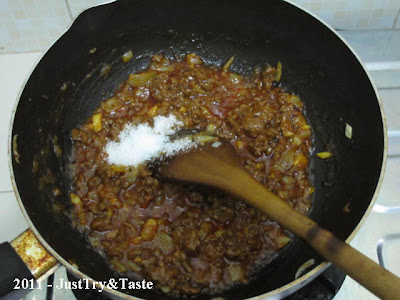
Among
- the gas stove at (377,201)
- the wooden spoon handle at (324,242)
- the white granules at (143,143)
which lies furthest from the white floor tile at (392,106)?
the white granules at (143,143)

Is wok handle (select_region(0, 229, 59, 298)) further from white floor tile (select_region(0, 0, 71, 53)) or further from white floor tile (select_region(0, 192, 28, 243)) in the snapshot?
white floor tile (select_region(0, 0, 71, 53))

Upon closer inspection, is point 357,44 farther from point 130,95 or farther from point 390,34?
point 130,95

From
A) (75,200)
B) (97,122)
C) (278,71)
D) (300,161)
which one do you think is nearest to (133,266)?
(75,200)

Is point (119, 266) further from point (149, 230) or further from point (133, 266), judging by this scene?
point (149, 230)

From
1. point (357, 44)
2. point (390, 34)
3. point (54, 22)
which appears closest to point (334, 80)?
point (357, 44)

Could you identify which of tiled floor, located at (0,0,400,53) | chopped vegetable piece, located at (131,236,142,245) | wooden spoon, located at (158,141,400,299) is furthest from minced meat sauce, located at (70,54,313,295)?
tiled floor, located at (0,0,400,53)

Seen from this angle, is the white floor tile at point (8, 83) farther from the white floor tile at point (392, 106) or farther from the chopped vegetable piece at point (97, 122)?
the white floor tile at point (392, 106)

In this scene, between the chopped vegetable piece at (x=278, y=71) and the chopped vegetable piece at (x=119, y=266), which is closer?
the chopped vegetable piece at (x=119, y=266)
